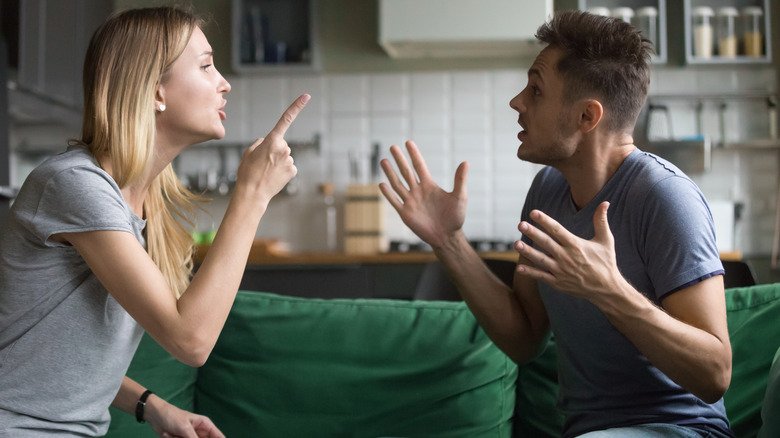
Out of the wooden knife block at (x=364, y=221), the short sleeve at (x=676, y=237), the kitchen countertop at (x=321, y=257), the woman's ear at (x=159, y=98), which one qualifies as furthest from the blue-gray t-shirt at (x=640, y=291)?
the wooden knife block at (x=364, y=221)

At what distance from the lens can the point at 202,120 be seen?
1440mm

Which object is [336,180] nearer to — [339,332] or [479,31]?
[479,31]

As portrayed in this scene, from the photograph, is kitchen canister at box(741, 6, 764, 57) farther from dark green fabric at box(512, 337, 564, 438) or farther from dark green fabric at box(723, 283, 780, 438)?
dark green fabric at box(512, 337, 564, 438)

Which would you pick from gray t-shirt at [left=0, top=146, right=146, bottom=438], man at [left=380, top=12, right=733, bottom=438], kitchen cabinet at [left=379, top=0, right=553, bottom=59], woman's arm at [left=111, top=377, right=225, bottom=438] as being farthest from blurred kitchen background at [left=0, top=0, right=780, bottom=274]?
gray t-shirt at [left=0, top=146, right=146, bottom=438]

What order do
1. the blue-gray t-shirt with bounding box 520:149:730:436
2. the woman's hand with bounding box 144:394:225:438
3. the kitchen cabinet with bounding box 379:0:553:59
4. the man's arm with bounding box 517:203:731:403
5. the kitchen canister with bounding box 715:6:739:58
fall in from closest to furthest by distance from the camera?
the man's arm with bounding box 517:203:731:403
the blue-gray t-shirt with bounding box 520:149:730:436
the woman's hand with bounding box 144:394:225:438
the kitchen cabinet with bounding box 379:0:553:59
the kitchen canister with bounding box 715:6:739:58

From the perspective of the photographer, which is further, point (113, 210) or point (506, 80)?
point (506, 80)

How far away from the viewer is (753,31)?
426 centimetres

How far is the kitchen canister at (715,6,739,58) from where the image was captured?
4203 mm

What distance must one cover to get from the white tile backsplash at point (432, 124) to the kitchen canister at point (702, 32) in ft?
0.88

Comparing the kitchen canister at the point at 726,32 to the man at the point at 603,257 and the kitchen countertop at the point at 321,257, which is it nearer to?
the kitchen countertop at the point at 321,257

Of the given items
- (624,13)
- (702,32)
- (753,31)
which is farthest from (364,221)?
(753,31)

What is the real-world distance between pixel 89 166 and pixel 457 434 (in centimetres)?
97

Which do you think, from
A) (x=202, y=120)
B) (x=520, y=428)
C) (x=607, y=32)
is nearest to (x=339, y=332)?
(x=520, y=428)

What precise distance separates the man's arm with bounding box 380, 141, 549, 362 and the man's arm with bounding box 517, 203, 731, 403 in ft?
1.28
